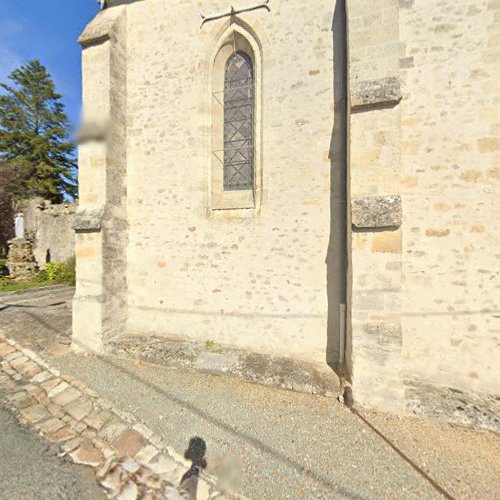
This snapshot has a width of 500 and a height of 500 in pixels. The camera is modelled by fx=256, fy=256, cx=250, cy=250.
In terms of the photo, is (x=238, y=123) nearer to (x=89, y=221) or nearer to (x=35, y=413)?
(x=89, y=221)

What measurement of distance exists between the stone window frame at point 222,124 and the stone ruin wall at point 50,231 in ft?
36.2

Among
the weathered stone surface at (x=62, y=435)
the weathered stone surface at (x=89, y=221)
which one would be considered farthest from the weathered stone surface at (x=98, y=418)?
the weathered stone surface at (x=89, y=221)

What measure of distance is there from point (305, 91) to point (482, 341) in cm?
423

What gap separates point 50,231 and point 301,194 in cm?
1388

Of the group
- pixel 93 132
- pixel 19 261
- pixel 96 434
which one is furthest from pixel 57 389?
pixel 19 261

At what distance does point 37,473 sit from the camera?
2273 mm

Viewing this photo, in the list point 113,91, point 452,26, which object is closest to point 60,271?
point 113,91

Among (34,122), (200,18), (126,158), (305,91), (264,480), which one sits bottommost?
(264,480)

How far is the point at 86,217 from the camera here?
175 inches

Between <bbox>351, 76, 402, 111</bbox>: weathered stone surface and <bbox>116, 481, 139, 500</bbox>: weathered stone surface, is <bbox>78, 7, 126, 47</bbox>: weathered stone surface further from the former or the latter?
<bbox>116, 481, 139, 500</bbox>: weathered stone surface

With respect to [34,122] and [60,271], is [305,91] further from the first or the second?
[34,122]

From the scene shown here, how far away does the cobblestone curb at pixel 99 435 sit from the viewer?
7.21ft

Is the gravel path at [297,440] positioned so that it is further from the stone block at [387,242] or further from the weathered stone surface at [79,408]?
the stone block at [387,242]

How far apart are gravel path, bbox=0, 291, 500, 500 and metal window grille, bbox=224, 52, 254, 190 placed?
3.37 m
